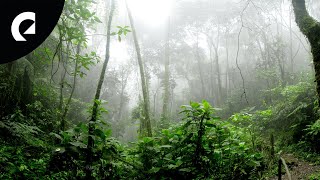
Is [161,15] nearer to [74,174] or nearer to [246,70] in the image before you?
[246,70]

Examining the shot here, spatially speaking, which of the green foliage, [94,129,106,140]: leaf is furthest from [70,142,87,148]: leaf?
the green foliage

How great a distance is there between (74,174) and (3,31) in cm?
210

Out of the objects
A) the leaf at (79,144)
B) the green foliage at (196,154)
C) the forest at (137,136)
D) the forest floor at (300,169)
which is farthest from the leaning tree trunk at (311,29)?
the forest floor at (300,169)

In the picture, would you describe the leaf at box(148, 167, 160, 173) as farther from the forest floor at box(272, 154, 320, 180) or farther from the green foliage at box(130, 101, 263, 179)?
the forest floor at box(272, 154, 320, 180)

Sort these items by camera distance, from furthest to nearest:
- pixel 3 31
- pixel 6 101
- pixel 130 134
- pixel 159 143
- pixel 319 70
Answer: pixel 130 134
pixel 6 101
pixel 159 143
pixel 319 70
pixel 3 31

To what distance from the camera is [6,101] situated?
5371mm

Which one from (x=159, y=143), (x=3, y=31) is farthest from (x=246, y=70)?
(x=3, y=31)

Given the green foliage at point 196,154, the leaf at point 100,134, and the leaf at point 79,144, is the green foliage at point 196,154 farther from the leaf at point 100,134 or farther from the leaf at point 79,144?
the leaf at point 79,144

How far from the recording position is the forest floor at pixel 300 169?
18.7ft

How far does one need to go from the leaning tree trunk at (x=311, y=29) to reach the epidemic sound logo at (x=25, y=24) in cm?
277

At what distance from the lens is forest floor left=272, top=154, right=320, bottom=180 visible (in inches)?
224

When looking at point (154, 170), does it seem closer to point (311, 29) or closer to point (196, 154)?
point (196, 154)

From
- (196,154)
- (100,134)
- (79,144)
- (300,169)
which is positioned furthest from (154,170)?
(300,169)

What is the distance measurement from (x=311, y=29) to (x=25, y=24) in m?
3.03
